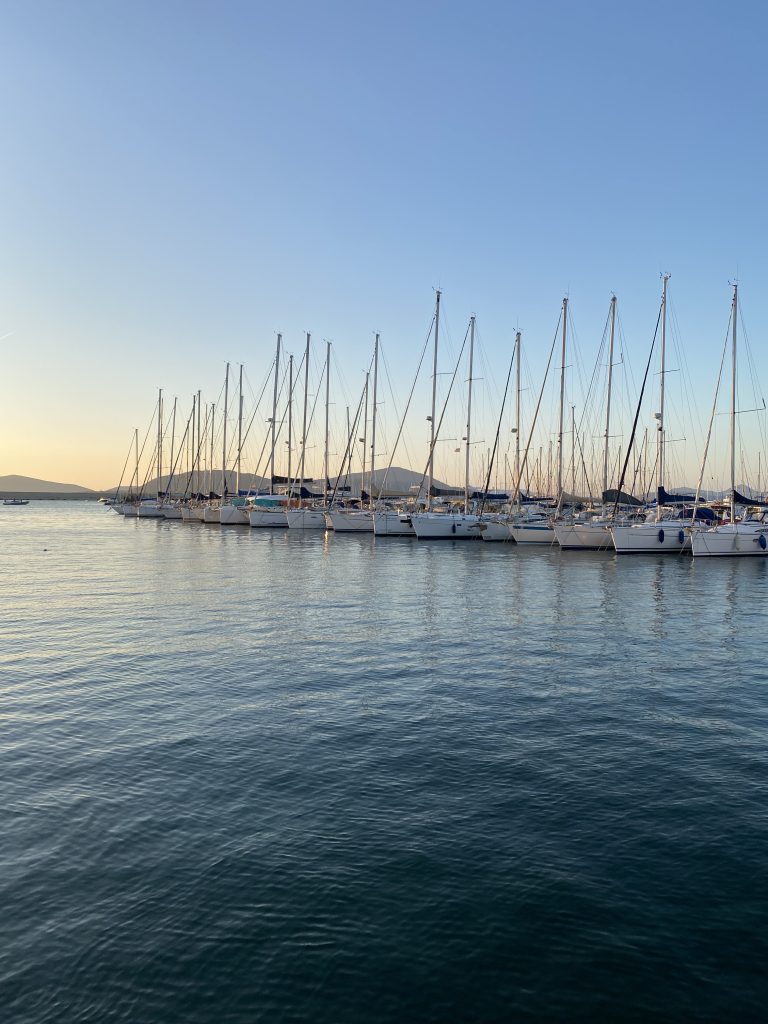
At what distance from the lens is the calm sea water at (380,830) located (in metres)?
6.98

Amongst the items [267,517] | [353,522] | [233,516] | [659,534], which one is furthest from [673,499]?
[233,516]

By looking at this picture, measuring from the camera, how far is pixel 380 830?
9867 millimetres

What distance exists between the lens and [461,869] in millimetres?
8930

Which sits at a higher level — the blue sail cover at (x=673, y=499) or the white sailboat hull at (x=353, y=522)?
the blue sail cover at (x=673, y=499)

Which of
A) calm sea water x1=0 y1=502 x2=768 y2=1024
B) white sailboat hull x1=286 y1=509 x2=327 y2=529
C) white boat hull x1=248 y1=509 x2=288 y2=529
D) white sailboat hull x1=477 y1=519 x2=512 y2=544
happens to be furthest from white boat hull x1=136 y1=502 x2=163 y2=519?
calm sea water x1=0 y1=502 x2=768 y2=1024

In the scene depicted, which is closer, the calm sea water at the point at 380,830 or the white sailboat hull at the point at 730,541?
the calm sea water at the point at 380,830

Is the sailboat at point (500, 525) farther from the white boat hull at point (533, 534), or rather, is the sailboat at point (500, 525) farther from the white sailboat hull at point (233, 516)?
the white sailboat hull at point (233, 516)

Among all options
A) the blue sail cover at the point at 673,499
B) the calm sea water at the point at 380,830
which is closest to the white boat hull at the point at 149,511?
the blue sail cover at the point at 673,499

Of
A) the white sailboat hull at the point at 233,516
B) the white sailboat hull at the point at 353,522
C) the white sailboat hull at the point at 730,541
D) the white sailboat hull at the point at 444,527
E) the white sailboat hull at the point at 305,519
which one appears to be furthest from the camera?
the white sailboat hull at the point at 233,516

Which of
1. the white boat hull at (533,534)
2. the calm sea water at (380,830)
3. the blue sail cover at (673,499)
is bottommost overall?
the calm sea water at (380,830)

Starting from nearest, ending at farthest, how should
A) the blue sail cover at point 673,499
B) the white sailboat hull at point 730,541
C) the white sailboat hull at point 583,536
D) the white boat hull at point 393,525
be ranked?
the white sailboat hull at point 730,541 < the white sailboat hull at point 583,536 < the blue sail cover at point 673,499 < the white boat hull at point 393,525

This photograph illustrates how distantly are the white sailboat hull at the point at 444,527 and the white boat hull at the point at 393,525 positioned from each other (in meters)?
3.15

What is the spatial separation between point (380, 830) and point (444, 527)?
217 feet

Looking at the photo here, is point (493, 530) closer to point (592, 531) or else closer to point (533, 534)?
point (533, 534)
